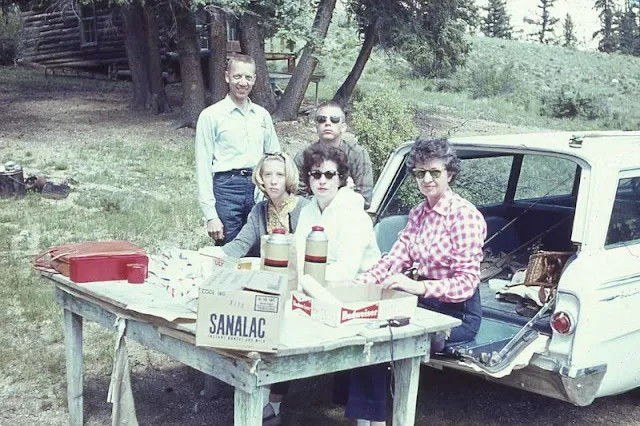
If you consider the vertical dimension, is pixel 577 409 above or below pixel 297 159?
below

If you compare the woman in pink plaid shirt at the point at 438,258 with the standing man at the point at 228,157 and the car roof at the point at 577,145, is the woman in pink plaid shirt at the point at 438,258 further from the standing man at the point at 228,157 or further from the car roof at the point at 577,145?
the standing man at the point at 228,157

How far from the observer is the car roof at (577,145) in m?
4.54

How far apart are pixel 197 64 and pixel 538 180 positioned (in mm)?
9706

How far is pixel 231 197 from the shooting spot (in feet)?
17.6

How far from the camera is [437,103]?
76.1ft

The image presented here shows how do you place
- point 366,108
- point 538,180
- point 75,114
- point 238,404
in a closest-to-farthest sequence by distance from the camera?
point 238,404 < point 538,180 < point 366,108 < point 75,114

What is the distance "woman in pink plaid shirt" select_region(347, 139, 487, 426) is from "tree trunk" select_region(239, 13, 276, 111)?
1030 cm

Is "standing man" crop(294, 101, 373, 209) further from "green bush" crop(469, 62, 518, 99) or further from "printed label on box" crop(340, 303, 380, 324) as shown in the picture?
"green bush" crop(469, 62, 518, 99)

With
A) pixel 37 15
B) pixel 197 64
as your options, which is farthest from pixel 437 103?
pixel 37 15

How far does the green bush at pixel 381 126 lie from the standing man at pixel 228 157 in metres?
4.50

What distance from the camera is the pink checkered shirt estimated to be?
4.04 metres

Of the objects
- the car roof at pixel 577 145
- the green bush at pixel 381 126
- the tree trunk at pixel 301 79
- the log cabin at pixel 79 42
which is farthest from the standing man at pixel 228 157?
the log cabin at pixel 79 42

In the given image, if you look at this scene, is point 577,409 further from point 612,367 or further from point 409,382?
point 409,382

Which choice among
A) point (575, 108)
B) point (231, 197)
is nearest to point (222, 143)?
point (231, 197)
